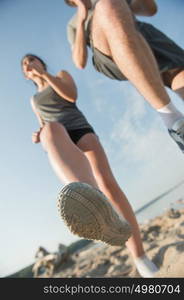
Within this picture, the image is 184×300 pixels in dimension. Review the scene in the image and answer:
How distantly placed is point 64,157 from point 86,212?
432mm

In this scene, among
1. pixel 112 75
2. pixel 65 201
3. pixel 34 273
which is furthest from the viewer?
pixel 34 273

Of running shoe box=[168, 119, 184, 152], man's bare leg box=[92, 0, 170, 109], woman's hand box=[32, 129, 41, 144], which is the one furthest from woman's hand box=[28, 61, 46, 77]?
running shoe box=[168, 119, 184, 152]

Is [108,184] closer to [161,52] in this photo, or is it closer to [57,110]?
[57,110]

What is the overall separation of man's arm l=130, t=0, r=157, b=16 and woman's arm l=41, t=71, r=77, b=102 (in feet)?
1.82

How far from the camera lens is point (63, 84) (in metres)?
1.84

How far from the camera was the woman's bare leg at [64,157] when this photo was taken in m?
1.42

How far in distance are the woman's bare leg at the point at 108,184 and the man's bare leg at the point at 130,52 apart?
661 mm

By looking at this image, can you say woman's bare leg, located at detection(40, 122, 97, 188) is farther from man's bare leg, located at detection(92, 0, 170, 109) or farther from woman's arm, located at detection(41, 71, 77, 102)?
man's bare leg, located at detection(92, 0, 170, 109)

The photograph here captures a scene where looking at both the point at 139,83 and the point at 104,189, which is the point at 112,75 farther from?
the point at 104,189

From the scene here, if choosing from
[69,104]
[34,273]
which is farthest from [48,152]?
[34,273]

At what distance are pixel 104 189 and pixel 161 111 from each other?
0.68 meters

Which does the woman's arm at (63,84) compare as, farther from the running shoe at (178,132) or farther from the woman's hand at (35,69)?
the running shoe at (178,132)

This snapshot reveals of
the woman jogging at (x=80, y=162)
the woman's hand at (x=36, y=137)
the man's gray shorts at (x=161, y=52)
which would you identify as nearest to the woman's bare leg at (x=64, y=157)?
A: the woman jogging at (x=80, y=162)

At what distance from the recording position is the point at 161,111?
1178mm
